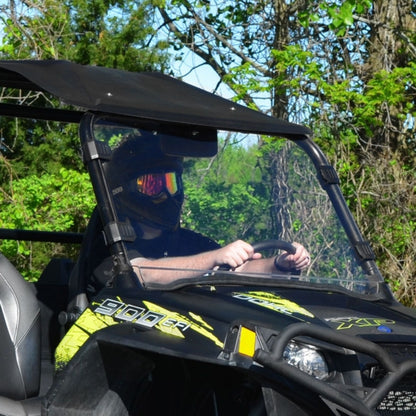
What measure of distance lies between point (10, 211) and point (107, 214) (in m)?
5.89

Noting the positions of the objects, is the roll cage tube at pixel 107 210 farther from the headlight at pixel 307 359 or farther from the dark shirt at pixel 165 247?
the headlight at pixel 307 359

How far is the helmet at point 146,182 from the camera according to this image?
12.3 feet

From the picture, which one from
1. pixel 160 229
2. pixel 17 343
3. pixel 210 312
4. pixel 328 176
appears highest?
pixel 328 176

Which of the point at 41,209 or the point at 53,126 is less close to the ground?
the point at 53,126

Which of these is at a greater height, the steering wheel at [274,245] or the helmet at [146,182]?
the helmet at [146,182]

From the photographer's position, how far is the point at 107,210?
3.63 meters

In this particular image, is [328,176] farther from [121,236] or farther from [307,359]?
[307,359]

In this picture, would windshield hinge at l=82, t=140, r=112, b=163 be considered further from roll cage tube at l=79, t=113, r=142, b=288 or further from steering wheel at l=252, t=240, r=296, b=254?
steering wheel at l=252, t=240, r=296, b=254

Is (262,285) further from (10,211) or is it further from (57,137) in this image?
(57,137)

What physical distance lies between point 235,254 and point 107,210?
0.56 m

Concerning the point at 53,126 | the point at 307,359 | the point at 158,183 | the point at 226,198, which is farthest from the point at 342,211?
the point at 53,126

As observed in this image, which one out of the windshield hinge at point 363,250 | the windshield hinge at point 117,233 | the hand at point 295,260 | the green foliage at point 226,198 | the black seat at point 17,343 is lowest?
the black seat at point 17,343

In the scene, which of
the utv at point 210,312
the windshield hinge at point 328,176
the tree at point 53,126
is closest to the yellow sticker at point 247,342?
the utv at point 210,312

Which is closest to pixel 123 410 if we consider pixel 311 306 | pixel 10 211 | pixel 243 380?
pixel 243 380
